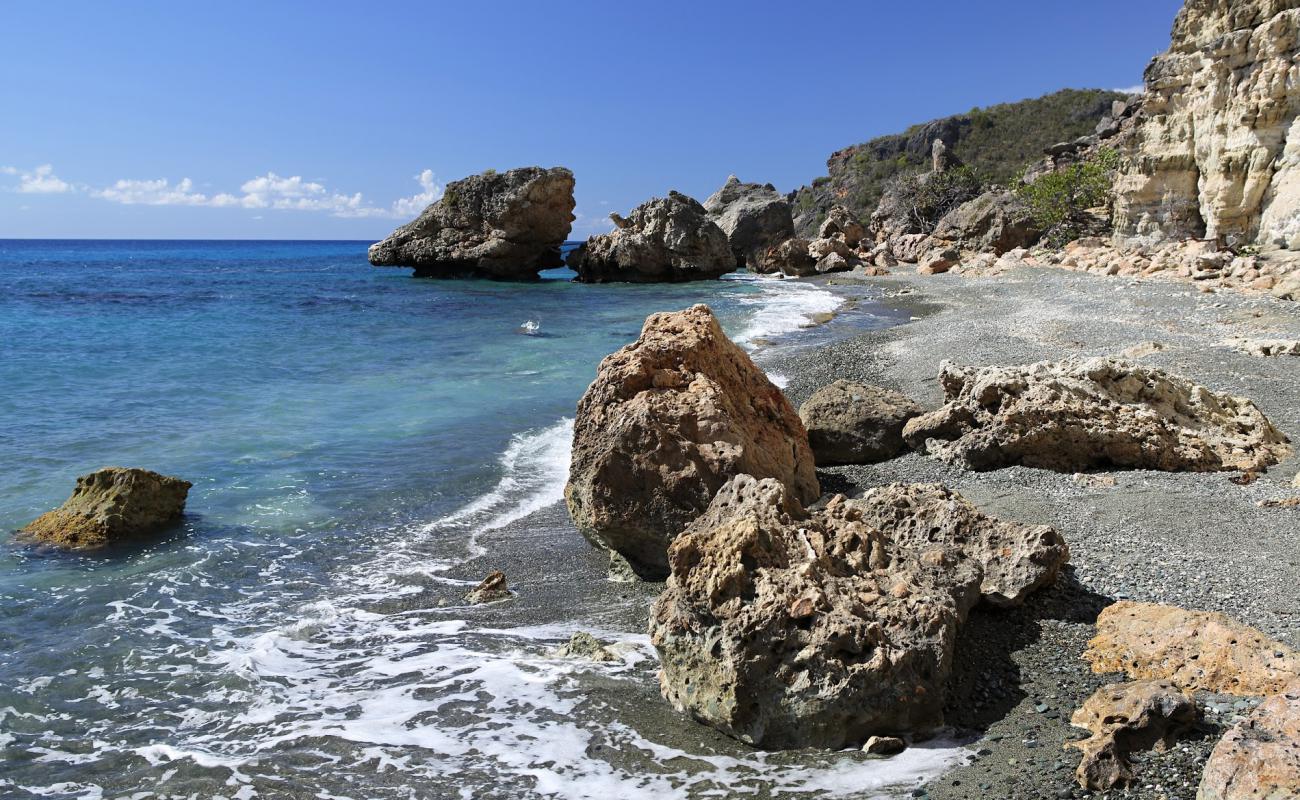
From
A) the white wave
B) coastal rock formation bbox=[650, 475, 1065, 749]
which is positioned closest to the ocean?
coastal rock formation bbox=[650, 475, 1065, 749]

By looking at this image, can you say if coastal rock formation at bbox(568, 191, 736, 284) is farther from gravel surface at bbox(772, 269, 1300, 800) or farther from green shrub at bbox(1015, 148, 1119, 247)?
gravel surface at bbox(772, 269, 1300, 800)

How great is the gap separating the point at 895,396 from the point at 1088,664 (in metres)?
5.59

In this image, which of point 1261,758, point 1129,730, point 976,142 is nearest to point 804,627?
point 1129,730

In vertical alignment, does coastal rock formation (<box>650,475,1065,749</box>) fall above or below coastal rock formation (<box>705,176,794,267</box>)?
below

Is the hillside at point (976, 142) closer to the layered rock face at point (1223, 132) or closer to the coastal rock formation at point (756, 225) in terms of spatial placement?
the coastal rock formation at point (756, 225)

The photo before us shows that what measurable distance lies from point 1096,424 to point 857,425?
248cm

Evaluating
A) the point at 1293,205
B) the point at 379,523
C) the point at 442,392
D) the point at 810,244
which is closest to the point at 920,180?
the point at 810,244

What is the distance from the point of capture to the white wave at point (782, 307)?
24.3m

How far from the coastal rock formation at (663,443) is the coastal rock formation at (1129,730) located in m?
3.50

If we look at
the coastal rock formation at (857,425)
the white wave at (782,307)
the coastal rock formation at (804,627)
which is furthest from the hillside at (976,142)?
the coastal rock formation at (804,627)

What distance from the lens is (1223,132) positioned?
24.1 m

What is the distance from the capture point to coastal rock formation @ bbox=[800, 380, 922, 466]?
385 inches

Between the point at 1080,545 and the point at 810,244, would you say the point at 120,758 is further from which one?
the point at 810,244

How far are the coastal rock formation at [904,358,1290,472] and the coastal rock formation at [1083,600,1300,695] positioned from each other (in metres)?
3.41
